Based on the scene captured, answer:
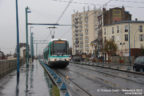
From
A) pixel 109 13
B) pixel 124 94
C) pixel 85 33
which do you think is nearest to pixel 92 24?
pixel 85 33

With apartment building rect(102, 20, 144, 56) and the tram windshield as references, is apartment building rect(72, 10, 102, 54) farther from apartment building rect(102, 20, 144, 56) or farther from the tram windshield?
the tram windshield

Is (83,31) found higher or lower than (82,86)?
higher

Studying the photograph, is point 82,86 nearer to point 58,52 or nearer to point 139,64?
point 139,64

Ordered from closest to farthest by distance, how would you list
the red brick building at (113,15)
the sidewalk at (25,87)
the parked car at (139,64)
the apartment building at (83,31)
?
the sidewalk at (25,87)
the parked car at (139,64)
the red brick building at (113,15)
the apartment building at (83,31)

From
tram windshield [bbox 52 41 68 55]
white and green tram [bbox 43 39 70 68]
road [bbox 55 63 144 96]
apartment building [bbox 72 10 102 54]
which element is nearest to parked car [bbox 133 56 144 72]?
road [bbox 55 63 144 96]

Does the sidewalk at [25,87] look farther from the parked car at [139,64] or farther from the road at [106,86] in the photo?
the parked car at [139,64]

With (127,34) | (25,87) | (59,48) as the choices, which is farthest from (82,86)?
A: (127,34)

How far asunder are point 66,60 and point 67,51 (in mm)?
1139

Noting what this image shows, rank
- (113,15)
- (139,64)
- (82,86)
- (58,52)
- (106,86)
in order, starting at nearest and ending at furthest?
(106,86) → (82,86) → (139,64) → (58,52) → (113,15)

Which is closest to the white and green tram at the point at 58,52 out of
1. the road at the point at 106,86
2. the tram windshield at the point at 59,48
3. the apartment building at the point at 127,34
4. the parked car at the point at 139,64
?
the tram windshield at the point at 59,48

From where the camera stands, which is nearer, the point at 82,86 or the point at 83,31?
the point at 82,86

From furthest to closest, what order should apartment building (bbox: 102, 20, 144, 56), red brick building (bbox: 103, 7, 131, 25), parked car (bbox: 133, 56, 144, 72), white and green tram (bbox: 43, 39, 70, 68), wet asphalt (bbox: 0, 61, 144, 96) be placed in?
red brick building (bbox: 103, 7, 131, 25) < apartment building (bbox: 102, 20, 144, 56) < white and green tram (bbox: 43, 39, 70, 68) < parked car (bbox: 133, 56, 144, 72) < wet asphalt (bbox: 0, 61, 144, 96)

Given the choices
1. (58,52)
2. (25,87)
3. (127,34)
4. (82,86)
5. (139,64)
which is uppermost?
(127,34)

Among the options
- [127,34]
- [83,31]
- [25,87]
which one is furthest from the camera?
[83,31]
